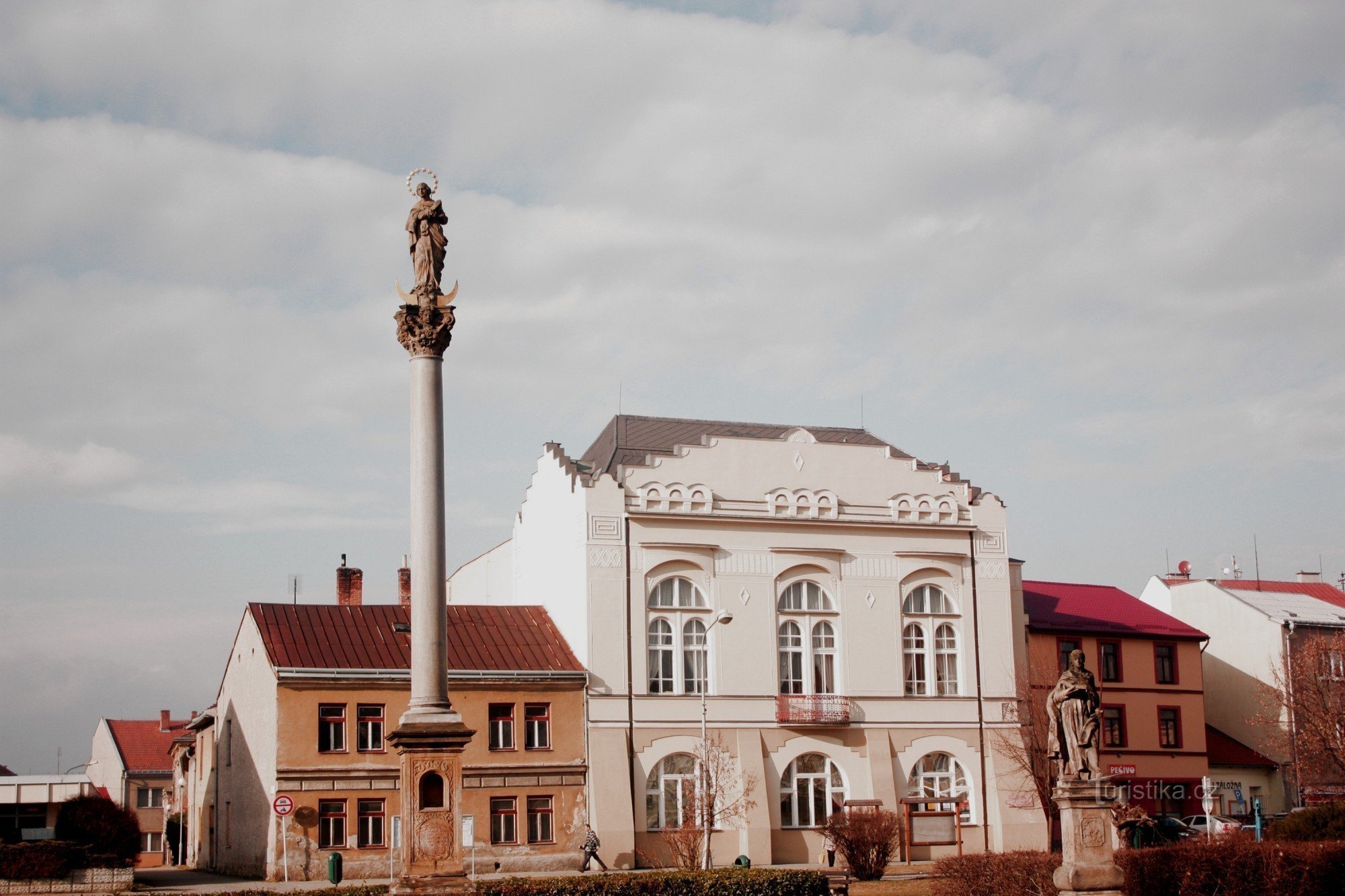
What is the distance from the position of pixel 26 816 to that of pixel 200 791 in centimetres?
607

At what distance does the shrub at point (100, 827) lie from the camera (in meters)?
40.4

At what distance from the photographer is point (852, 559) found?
45.7m

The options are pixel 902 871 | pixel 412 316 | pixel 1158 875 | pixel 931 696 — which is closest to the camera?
pixel 1158 875

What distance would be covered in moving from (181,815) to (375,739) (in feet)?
73.3

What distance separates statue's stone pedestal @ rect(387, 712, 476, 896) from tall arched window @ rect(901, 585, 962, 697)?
24332 mm

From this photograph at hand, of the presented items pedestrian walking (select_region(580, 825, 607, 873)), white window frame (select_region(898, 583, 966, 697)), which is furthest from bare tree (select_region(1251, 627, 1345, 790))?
pedestrian walking (select_region(580, 825, 607, 873))

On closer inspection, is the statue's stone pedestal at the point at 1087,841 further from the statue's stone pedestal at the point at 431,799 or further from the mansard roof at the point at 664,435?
the mansard roof at the point at 664,435

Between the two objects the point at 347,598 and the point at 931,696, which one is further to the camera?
the point at 347,598

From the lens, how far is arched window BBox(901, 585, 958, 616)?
46125 mm

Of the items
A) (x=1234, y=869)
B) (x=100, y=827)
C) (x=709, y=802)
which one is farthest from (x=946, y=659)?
(x=100, y=827)

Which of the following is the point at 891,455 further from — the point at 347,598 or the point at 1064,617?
the point at 347,598

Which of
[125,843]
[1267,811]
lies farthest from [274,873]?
[1267,811]

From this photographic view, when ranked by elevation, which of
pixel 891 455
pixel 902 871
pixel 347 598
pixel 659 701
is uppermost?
pixel 891 455

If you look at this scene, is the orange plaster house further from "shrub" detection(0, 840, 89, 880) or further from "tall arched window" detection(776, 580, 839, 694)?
"tall arched window" detection(776, 580, 839, 694)
